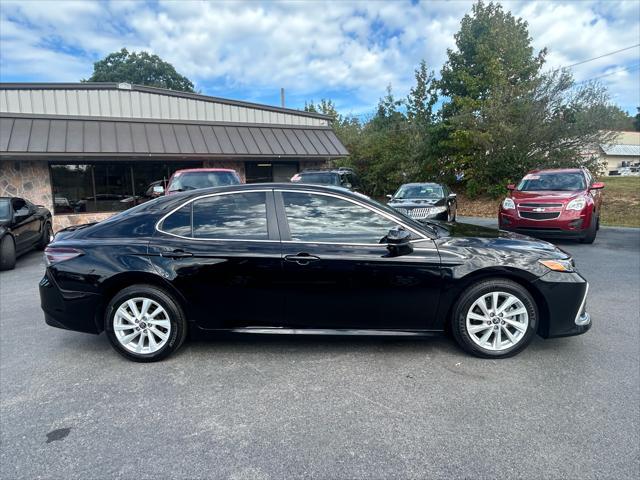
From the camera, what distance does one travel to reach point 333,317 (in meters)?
3.49

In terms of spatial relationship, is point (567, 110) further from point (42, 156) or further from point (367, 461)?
point (42, 156)

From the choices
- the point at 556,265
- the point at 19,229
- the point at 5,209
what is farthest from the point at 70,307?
the point at 5,209

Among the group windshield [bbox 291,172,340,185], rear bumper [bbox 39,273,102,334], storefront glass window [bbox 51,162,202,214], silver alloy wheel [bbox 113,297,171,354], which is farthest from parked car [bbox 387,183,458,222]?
storefront glass window [bbox 51,162,202,214]

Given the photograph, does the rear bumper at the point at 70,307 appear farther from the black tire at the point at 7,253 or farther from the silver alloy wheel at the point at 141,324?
the black tire at the point at 7,253

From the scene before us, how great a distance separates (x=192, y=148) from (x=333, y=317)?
11739 mm

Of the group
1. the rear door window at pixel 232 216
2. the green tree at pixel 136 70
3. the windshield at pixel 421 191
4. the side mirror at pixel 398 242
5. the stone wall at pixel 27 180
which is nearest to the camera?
the side mirror at pixel 398 242

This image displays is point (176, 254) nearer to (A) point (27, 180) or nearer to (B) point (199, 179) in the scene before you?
(B) point (199, 179)

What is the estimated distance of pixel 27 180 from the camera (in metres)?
12.6

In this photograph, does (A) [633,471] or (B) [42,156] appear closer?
(A) [633,471]

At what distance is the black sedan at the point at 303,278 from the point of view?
134 inches

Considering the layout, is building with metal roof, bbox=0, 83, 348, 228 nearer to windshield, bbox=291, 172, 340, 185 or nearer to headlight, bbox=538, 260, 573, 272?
windshield, bbox=291, 172, 340, 185

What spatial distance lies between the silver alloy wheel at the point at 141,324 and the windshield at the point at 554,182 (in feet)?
29.8

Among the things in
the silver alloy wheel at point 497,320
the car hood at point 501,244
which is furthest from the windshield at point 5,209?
the silver alloy wheel at point 497,320

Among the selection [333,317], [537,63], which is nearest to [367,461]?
[333,317]
